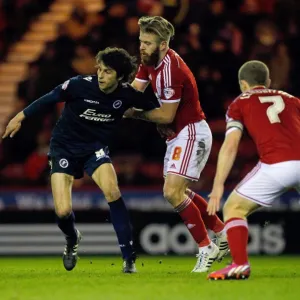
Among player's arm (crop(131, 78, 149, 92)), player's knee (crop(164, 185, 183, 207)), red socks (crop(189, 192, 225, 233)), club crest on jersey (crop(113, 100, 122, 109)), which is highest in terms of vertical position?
player's arm (crop(131, 78, 149, 92))

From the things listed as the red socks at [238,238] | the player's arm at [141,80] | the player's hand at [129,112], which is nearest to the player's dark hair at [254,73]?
the red socks at [238,238]

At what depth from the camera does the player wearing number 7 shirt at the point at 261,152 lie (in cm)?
741

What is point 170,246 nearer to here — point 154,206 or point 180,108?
point 154,206

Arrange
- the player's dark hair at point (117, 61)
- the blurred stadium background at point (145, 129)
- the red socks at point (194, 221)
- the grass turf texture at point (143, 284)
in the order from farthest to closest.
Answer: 1. the blurred stadium background at point (145, 129)
2. the red socks at point (194, 221)
3. the player's dark hair at point (117, 61)
4. the grass turf texture at point (143, 284)

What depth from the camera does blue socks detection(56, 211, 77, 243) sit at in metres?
8.89

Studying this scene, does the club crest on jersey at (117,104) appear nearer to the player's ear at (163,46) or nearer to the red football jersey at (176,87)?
the red football jersey at (176,87)

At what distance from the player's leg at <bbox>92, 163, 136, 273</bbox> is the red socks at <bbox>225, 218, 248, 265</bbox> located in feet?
4.87

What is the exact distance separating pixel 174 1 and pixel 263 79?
6994 millimetres

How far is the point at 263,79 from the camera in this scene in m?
7.72

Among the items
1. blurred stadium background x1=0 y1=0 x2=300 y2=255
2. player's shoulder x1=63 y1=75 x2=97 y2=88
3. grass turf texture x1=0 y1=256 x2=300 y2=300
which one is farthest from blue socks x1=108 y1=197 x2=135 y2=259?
blurred stadium background x1=0 y1=0 x2=300 y2=255

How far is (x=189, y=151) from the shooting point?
9.02 meters

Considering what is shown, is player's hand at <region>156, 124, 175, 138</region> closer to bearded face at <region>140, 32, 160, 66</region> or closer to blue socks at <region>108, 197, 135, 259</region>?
bearded face at <region>140, 32, 160, 66</region>

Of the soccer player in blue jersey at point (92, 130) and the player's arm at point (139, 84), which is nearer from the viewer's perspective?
the soccer player in blue jersey at point (92, 130)

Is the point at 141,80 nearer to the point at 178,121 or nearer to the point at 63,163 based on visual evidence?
the point at 178,121
